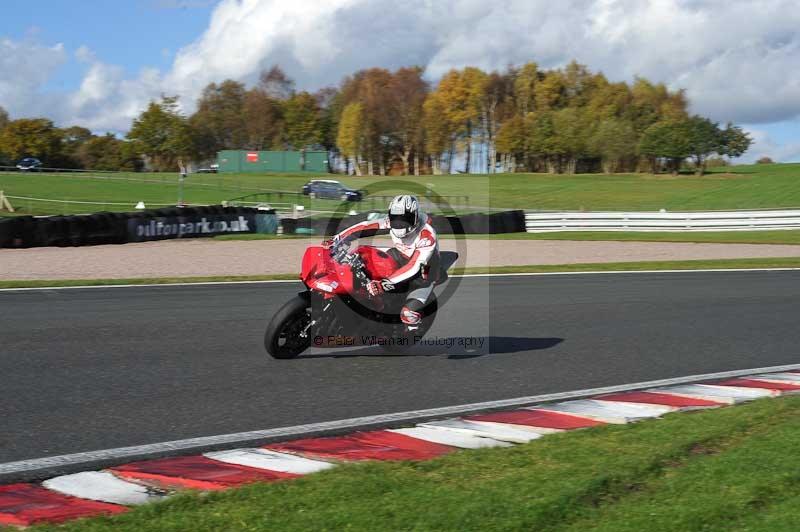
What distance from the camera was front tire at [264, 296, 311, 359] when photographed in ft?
27.2

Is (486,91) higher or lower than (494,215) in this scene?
higher

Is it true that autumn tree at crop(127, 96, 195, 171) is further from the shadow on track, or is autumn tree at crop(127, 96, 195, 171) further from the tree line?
the shadow on track

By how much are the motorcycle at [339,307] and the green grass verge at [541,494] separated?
3073mm

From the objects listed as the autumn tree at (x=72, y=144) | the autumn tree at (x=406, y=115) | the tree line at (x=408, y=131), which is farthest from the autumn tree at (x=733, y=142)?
the autumn tree at (x=72, y=144)

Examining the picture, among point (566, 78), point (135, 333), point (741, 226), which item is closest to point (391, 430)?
point (135, 333)

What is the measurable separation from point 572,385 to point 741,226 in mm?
30826

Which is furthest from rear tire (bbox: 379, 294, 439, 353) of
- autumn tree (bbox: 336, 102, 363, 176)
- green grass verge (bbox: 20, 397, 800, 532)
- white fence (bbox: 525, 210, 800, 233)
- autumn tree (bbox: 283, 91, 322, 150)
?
autumn tree (bbox: 283, 91, 322, 150)

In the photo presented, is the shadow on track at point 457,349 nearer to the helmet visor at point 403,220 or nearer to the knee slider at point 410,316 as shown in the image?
the knee slider at point 410,316

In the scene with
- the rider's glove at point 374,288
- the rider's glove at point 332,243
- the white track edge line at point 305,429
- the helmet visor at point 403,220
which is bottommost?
the white track edge line at point 305,429

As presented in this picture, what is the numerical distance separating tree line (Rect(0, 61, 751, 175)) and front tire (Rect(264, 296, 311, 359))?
73.6 m

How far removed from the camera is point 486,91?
104m

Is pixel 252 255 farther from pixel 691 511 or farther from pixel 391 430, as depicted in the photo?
pixel 691 511

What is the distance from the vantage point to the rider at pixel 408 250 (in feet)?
27.1

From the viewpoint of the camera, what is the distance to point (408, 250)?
852 centimetres
